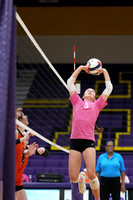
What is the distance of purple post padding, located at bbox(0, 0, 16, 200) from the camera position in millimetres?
2680

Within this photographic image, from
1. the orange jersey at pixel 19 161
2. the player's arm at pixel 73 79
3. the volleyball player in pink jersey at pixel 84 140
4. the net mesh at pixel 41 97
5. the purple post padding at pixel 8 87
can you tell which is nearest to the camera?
the purple post padding at pixel 8 87

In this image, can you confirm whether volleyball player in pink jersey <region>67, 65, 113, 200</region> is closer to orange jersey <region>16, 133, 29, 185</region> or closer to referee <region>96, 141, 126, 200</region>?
orange jersey <region>16, 133, 29, 185</region>

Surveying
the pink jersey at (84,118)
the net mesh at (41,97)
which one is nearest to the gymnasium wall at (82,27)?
the net mesh at (41,97)

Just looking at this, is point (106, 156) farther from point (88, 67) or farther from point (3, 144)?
point (3, 144)

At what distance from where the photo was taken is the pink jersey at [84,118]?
5.38 metres

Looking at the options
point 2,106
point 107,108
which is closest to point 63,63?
point 107,108

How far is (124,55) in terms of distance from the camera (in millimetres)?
15938

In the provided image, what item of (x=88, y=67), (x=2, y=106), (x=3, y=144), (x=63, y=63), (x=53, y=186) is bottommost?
(x=53, y=186)

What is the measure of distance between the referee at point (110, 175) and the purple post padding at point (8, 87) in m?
5.15

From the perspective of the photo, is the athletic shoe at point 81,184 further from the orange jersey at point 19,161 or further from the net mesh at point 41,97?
the net mesh at point 41,97

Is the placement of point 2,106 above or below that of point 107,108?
below

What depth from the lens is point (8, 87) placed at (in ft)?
9.14

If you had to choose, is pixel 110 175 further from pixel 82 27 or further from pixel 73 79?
pixel 82 27

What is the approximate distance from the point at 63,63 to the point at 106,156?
28.8 ft
